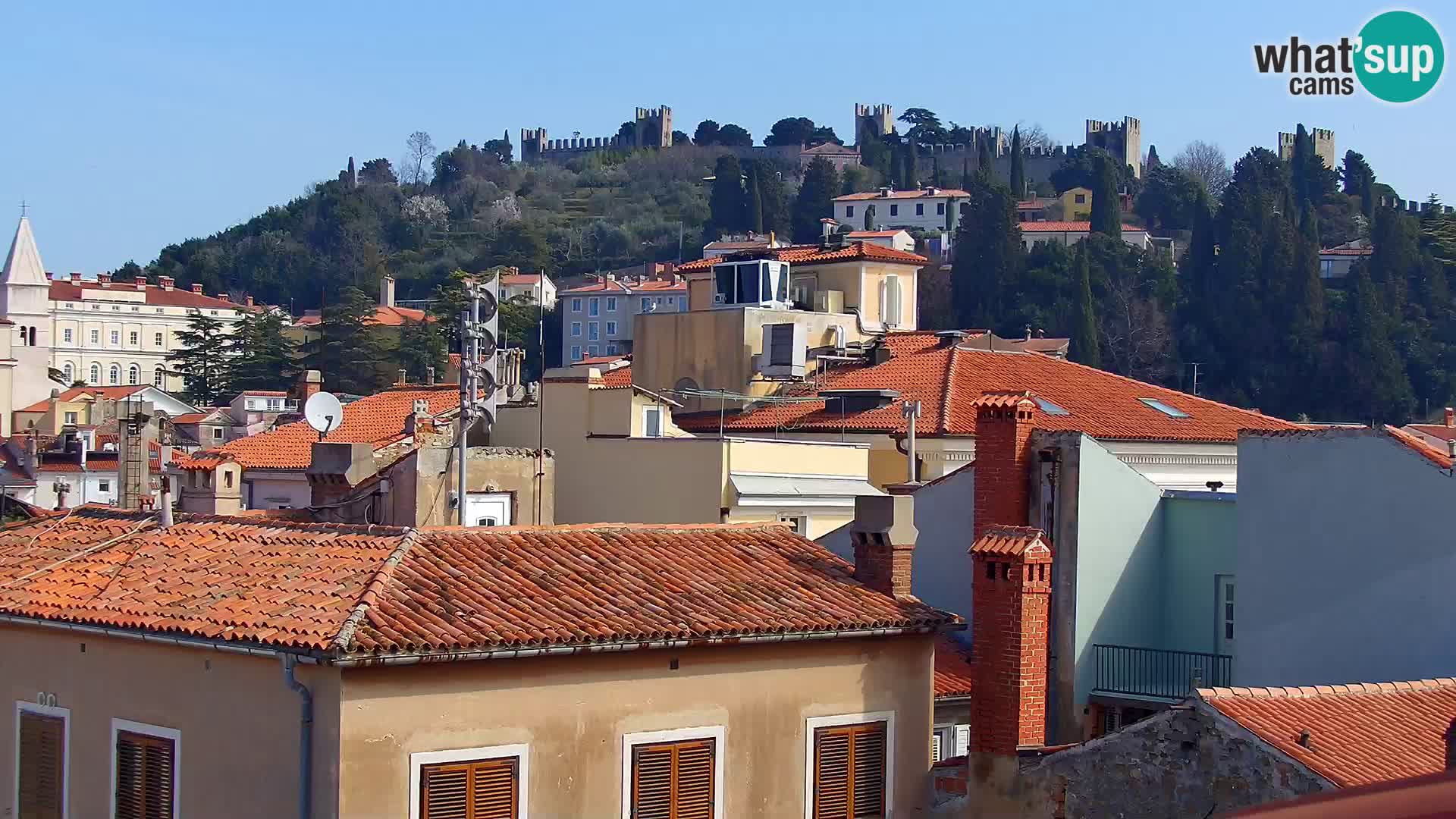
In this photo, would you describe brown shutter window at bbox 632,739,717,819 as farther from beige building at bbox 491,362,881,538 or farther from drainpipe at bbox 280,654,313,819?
beige building at bbox 491,362,881,538

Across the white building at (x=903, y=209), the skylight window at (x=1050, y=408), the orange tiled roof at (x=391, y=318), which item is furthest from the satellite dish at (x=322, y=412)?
the white building at (x=903, y=209)

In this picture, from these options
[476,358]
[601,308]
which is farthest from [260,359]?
[476,358]

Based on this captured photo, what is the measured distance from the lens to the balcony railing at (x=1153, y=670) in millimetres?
16422

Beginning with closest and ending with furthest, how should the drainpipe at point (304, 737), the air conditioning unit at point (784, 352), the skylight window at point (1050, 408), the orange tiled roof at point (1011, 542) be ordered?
the drainpipe at point (304, 737) < the orange tiled roof at point (1011, 542) < the skylight window at point (1050, 408) < the air conditioning unit at point (784, 352)

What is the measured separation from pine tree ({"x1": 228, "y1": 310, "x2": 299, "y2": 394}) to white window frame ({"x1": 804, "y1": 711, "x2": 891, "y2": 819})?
75206 millimetres

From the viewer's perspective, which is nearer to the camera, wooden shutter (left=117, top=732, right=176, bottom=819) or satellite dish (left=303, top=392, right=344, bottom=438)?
wooden shutter (left=117, top=732, right=176, bottom=819)

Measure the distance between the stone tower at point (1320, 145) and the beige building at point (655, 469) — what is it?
12006 centimetres

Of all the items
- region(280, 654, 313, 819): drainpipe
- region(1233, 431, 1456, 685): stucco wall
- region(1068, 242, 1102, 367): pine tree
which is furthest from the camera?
region(1068, 242, 1102, 367): pine tree

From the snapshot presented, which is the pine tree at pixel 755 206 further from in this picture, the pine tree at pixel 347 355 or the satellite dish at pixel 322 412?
the satellite dish at pixel 322 412

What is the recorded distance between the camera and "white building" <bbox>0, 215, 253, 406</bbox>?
370ft

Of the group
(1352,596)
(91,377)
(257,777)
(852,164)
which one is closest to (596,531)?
(257,777)

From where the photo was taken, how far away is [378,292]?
127750 millimetres

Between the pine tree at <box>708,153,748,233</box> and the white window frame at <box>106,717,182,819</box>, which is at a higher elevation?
the pine tree at <box>708,153,748,233</box>

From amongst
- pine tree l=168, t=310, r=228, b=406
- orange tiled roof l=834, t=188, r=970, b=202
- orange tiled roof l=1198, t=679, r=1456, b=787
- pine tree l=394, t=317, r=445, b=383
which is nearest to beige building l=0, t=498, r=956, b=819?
orange tiled roof l=1198, t=679, r=1456, b=787
